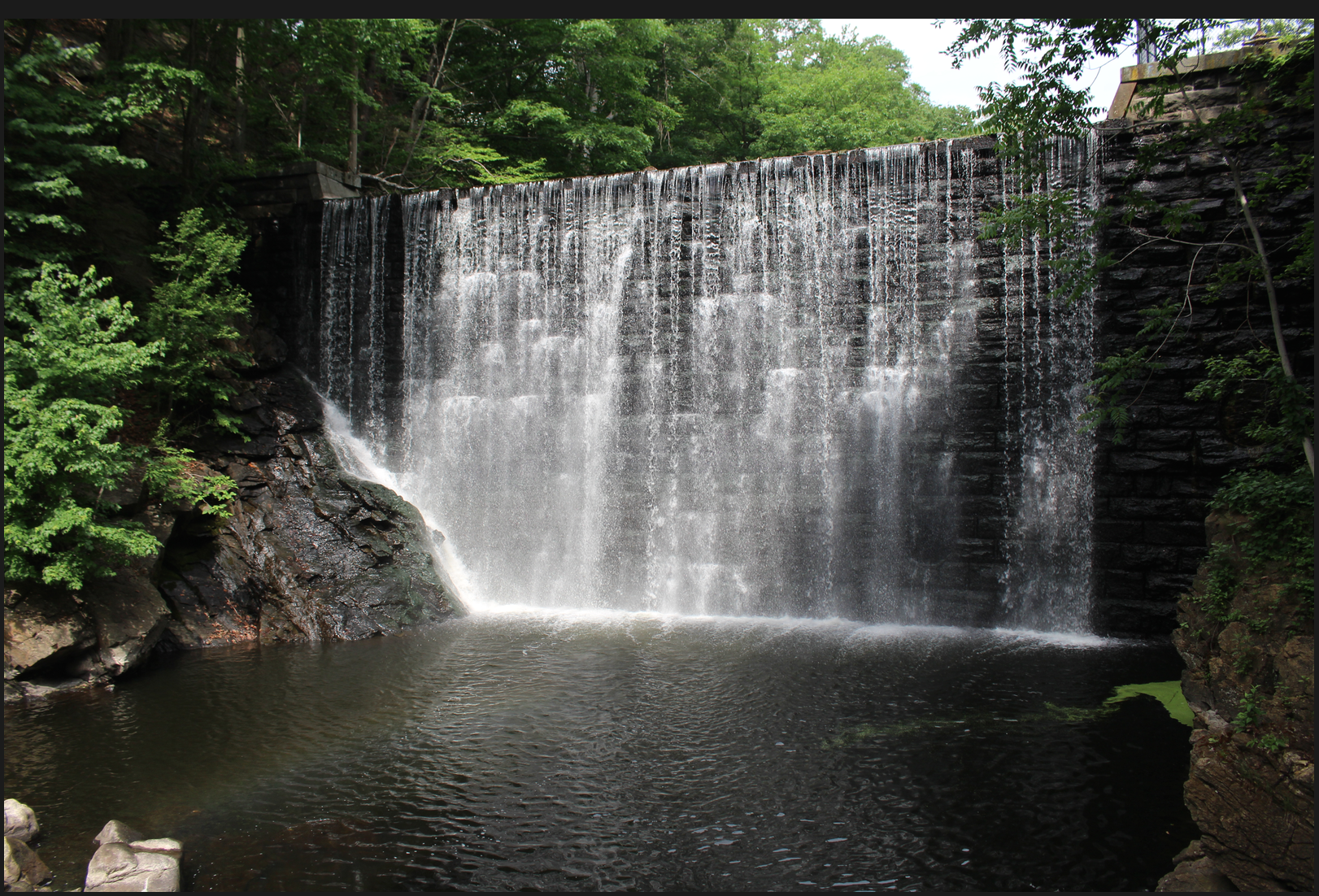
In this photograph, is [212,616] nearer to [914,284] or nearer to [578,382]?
[578,382]

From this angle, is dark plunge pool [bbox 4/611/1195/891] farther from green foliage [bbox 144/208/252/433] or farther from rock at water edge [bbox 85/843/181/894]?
green foliage [bbox 144/208/252/433]

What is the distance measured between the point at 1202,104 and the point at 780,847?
11187 millimetres

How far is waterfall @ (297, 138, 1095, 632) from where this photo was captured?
11.3 meters

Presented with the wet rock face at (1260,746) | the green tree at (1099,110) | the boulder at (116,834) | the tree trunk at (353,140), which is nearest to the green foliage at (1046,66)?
the green tree at (1099,110)

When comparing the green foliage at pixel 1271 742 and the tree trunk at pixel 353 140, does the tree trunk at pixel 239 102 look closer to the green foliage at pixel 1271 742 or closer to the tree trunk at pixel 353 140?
the tree trunk at pixel 353 140

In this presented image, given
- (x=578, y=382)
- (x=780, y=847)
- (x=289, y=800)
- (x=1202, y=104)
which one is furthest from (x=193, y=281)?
(x=1202, y=104)

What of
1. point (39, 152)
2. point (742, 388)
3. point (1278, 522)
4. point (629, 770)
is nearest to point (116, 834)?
point (629, 770)

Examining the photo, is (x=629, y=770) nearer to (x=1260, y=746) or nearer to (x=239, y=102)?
(x=1260, y=746)

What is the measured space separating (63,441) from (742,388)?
8.97 meters

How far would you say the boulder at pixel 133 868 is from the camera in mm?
4430

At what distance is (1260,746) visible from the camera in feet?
14.3

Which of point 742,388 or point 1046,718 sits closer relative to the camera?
point 1046,718

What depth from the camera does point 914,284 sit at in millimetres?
11984

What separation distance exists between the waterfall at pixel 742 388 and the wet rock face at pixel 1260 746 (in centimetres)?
582
